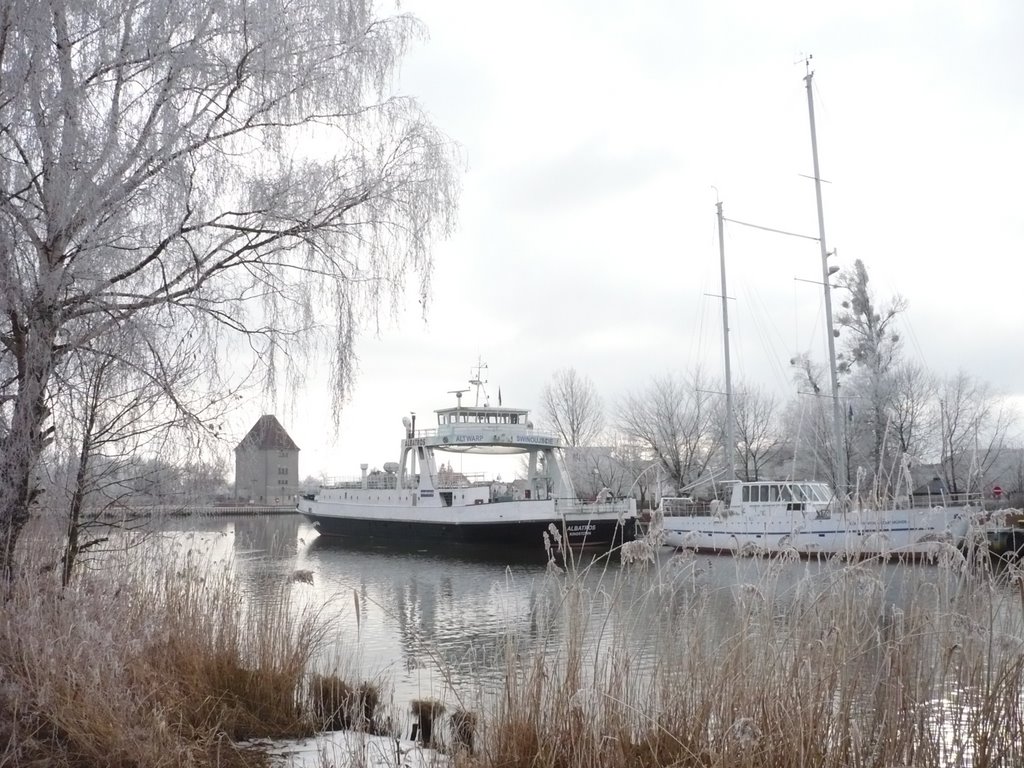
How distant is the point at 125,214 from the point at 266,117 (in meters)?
1.16

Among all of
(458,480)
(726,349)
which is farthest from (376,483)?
(726,349)

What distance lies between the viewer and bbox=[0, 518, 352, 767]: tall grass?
423cm

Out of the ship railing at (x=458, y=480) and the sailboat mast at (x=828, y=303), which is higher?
the sailboat mast at (x=828, y=303)

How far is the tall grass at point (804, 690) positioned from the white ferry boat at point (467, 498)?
22.1 meters

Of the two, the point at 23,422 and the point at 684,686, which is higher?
the point at 23,422

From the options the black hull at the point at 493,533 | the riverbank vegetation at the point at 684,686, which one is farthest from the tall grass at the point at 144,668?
the black hull at the point at 493,533

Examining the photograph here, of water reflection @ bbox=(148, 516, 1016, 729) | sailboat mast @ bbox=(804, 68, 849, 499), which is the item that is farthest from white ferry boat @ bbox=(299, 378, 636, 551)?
sailboat mast @ bbox=(804, 68, 849, 499)

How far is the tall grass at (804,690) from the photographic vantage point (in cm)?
326

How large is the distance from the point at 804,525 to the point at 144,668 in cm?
→ 613

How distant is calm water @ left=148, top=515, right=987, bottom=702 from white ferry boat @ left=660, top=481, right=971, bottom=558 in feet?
0.42

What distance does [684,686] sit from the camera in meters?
3.69

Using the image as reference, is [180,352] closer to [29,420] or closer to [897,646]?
[29,420]

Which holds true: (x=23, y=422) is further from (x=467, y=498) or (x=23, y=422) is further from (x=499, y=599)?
(x=467, y=498)

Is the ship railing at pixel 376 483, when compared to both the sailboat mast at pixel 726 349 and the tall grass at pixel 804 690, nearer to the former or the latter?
the sailboat mast at pixel 726 349
